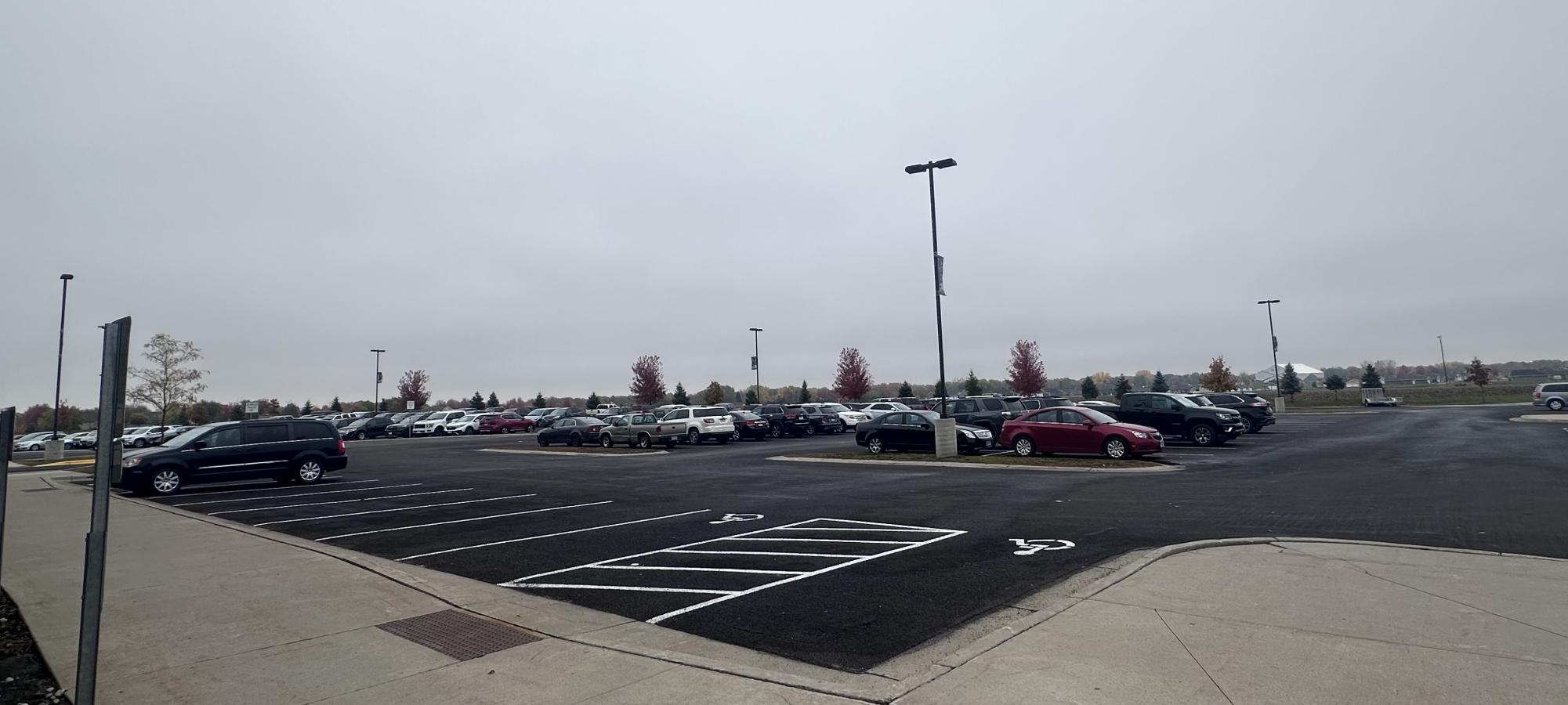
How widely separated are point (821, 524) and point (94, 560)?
322 inches

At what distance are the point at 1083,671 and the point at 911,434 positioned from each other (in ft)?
64.0

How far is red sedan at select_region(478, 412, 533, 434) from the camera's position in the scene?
53031 mm

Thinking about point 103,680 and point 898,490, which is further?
point 898,490

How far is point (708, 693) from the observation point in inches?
182

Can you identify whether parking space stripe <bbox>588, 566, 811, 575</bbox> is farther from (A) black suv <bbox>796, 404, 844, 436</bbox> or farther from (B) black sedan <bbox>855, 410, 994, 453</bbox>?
(A) black suv <bbox>796, 404, 844, 436</bbox>

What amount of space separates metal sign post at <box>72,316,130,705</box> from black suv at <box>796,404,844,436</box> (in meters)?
35.2

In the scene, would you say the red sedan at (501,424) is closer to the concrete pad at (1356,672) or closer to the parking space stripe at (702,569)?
the parking space stripe at (702,569)

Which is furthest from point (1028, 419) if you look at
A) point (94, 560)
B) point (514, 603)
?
point (94, 560)

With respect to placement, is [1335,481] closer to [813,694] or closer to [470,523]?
[813,694]

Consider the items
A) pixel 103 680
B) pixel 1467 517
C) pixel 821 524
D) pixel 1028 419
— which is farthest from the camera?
pixel 1028 419

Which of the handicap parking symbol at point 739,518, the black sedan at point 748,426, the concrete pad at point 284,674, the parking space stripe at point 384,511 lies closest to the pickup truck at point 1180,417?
the black sedan at point 748,426

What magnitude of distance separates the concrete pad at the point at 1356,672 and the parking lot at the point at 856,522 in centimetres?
185

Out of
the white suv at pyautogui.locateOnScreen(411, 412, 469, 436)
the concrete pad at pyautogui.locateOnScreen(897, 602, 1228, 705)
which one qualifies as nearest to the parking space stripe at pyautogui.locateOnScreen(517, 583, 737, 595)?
the concrete pad at pyautogui.locateOnScreen(897, 602, 1228, 705)

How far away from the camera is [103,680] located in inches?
203
